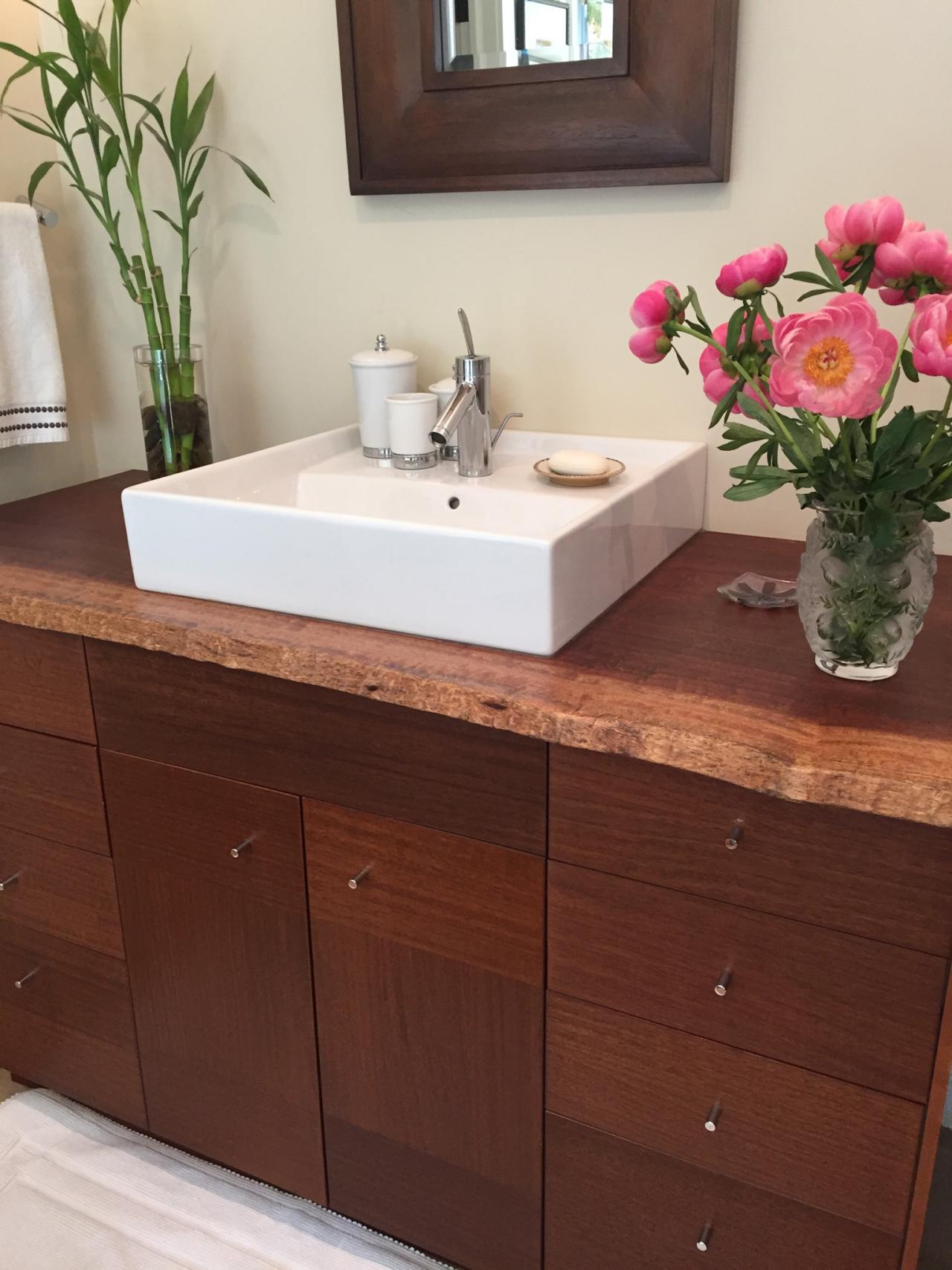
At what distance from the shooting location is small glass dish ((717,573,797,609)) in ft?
3.58

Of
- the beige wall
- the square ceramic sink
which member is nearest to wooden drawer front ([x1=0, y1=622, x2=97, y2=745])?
the square ceramic sink

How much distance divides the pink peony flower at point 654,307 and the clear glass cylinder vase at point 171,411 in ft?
2.52

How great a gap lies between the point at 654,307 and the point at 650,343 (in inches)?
1.2

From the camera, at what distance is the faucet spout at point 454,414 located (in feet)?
3.89

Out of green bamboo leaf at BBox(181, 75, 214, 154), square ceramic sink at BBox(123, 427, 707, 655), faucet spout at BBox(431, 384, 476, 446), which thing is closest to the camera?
square ceramic sink at BBox(123, 427, 707, 655)

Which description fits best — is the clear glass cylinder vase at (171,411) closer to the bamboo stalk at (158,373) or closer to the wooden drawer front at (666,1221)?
the bamboo stalk at (158,373)

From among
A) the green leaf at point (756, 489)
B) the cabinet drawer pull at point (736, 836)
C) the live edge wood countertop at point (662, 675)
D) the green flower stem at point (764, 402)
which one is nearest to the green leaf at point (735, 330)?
the green flower stem at point (764, 402)

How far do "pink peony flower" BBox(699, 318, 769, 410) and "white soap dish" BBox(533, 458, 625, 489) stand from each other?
0.32m

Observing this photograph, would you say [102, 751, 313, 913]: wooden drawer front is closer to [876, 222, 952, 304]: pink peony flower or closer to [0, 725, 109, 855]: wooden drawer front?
[0, 725, 109, 855]: wooden drawer front

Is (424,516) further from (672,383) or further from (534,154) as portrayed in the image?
(534,154)

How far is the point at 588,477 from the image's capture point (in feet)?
4.04

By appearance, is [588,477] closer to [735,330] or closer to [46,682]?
[735,330]

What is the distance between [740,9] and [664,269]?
0.91ft

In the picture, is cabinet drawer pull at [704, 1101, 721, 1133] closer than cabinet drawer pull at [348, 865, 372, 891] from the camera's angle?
Yes
